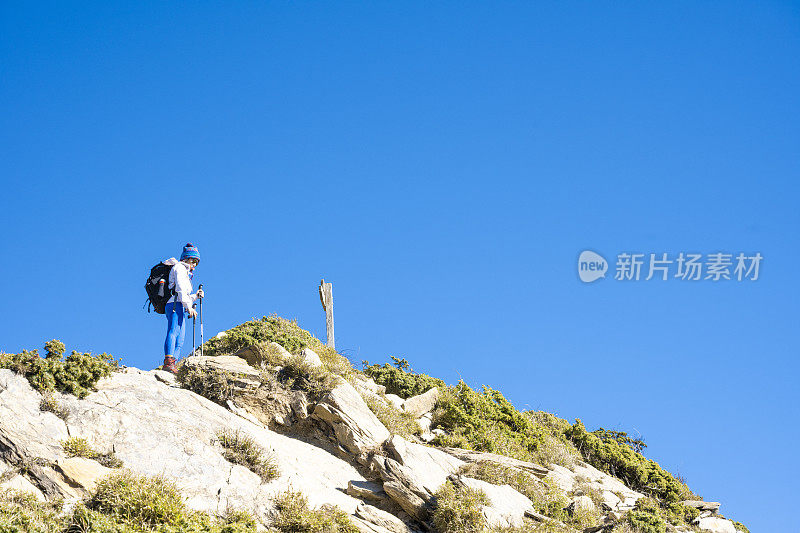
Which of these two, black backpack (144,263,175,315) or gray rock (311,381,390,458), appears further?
black backpack (144,263,175,315)

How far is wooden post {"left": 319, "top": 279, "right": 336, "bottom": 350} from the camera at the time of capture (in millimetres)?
24392

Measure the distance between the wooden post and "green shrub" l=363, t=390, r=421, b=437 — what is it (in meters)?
4.97

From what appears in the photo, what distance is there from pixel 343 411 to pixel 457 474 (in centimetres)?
315

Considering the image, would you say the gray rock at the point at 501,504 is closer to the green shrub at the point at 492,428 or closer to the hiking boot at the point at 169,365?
the green shrub at the point at 492,428

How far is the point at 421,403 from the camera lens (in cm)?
2138

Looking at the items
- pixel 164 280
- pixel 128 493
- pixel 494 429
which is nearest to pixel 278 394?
pixel 164 280

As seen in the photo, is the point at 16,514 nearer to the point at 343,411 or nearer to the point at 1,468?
the point at 1,468

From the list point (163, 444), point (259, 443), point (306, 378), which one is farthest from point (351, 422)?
point (163, 444)

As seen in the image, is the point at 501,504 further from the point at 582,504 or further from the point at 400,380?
the point at 400,380

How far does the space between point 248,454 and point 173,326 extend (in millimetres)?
5215

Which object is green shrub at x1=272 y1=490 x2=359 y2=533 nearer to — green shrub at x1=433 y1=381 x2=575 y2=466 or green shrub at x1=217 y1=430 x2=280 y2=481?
green shrub at x1=217 y1=430 x2=280 y2=481

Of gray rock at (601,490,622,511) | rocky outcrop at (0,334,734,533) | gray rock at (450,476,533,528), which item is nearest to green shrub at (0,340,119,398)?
rocky outcrop at (0,334,734,533)

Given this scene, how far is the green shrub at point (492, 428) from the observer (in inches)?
779

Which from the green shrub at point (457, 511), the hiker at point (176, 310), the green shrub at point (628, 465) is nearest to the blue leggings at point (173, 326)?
the hiker at point (176, 310)
